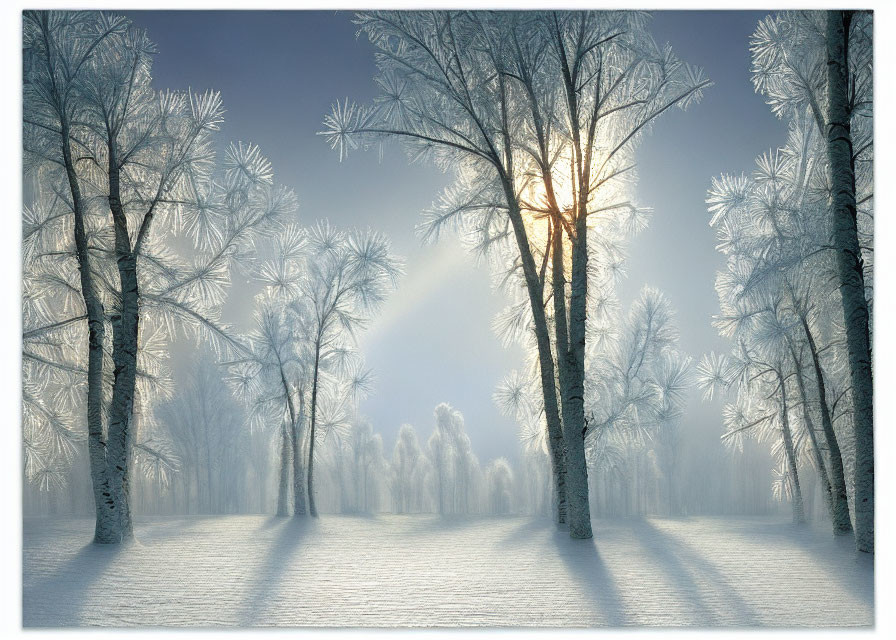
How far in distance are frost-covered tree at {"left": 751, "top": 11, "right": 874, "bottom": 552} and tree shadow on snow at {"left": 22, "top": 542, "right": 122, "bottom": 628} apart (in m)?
5.36

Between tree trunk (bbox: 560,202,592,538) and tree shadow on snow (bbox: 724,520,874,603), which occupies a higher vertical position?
tree trunk (bbox: 560,202,592,538)

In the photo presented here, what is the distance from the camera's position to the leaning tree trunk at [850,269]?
13.8ft

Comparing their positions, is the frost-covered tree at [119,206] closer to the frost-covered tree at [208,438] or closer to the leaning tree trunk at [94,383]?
the leaning tree trunk at [94,383]

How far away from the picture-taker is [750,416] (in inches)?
306

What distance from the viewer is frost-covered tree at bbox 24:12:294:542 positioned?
16.6 ft

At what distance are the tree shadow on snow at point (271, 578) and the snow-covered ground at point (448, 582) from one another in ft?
0.04

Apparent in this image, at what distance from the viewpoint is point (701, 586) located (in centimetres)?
387

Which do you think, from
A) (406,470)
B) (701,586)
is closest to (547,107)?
(701,586)

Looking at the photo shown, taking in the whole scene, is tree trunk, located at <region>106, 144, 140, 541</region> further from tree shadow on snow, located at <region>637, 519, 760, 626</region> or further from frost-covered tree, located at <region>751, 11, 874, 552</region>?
frost-covered tree, located at <region>751, 11, 874, 552</region>

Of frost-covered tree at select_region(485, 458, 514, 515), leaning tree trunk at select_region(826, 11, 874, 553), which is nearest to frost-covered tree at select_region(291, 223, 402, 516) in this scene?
frost-covered tree at select_region(485, 458, 514, 515)

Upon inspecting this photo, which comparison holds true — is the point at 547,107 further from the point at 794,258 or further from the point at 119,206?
the point at 119,206

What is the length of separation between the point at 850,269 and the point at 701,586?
2529 millimetres

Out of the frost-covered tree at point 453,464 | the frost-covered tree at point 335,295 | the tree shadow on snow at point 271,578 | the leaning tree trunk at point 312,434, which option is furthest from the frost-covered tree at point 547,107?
the leaning tree trunk at point 312,434
